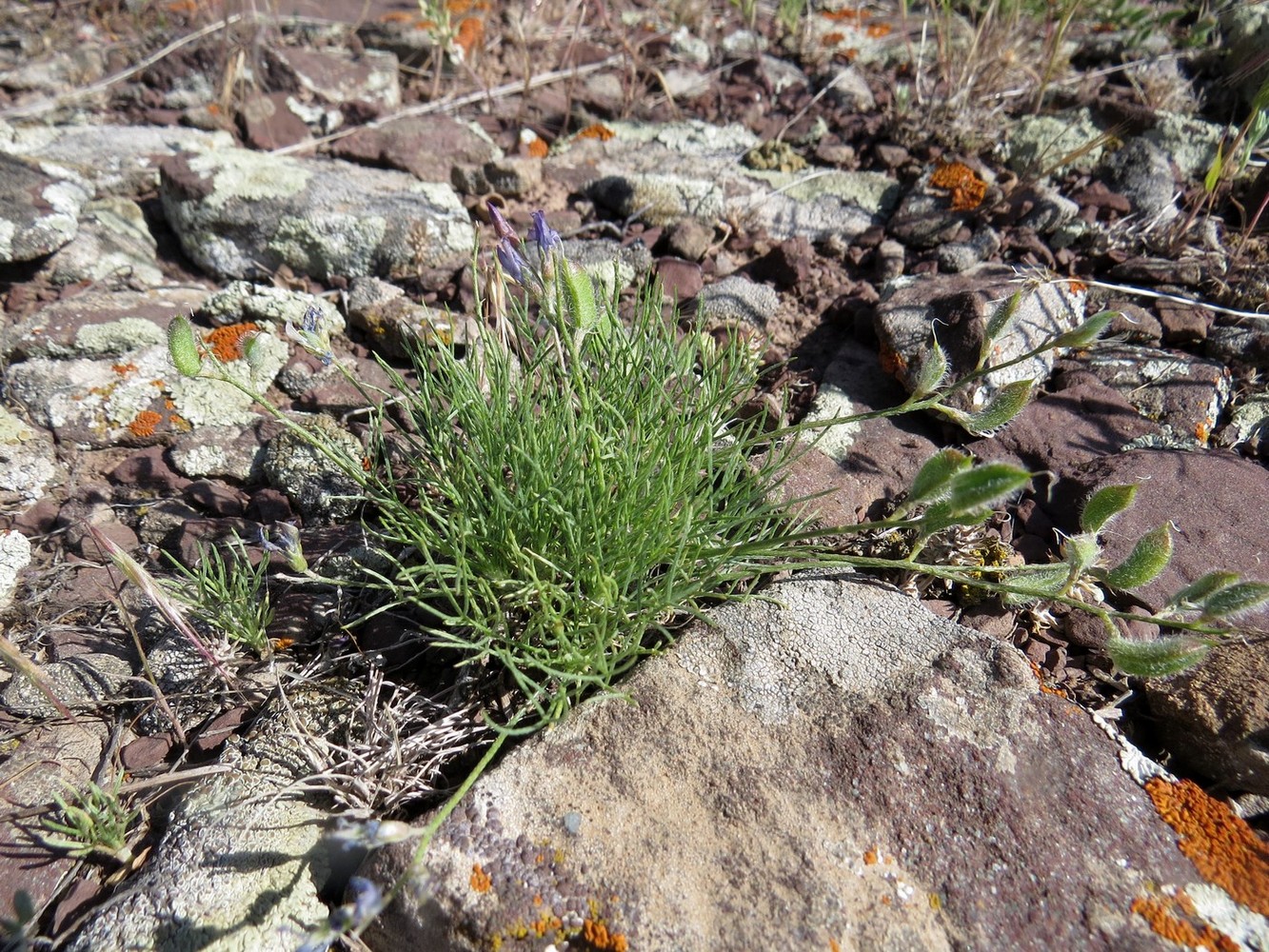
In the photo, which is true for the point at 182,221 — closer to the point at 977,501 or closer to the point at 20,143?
the point at 20,143

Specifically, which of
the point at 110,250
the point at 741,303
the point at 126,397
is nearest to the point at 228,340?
the point at 126,397

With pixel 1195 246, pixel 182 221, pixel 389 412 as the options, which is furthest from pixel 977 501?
pixel 182 221

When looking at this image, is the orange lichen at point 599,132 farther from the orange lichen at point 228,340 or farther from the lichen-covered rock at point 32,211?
the lichen-covered rock at point 32,211

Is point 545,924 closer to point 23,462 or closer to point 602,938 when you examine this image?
point 602,938

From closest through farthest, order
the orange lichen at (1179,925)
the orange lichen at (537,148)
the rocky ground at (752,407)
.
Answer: the orange lichen at (1179,925)
the rocky ground at (752,407)
the orange lichen at (537,148)

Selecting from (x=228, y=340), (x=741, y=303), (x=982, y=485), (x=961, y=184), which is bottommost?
(x=228, y=340)

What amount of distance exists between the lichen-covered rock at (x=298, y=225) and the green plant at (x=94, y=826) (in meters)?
1.86

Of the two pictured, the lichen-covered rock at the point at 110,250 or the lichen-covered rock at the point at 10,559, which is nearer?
the lichen-covered rock at the point at 10,559

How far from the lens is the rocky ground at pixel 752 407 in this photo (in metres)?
1.42

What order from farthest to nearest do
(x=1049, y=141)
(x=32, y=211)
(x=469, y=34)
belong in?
(x=469, y=34)
(x=1049, y=141)
(x=32, y=211)

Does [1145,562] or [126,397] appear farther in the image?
[126,397]

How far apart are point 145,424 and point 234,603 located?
2.93 feet

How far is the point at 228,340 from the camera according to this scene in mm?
2523

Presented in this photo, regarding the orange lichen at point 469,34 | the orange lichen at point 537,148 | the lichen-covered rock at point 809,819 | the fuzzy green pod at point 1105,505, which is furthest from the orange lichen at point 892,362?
the orange lichen at point 469,34
